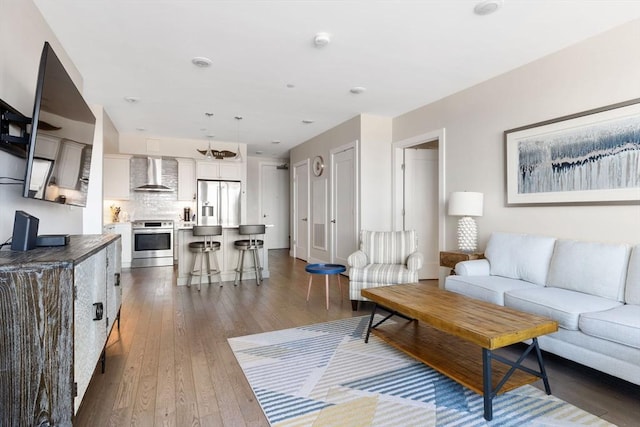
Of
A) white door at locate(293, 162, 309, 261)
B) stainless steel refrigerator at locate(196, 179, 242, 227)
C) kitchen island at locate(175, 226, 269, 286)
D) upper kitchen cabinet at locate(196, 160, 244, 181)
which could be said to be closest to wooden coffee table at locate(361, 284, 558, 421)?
kitchen island at locate(175, 226, 269, 286)

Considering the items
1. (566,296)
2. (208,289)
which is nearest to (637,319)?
(566,296)

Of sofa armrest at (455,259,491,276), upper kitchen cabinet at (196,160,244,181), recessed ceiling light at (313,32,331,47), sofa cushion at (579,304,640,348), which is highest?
recessed ceiling light at (313,32,331,47)

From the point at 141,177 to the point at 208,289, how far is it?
10.7ft

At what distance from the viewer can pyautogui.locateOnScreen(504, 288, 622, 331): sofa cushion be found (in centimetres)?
211

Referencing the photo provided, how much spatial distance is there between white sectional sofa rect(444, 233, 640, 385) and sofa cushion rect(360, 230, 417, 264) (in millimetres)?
740

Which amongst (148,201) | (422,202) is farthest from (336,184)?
(148,201)

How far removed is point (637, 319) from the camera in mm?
1877

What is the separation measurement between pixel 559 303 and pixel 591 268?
504mm

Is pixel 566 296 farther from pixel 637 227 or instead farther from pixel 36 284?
pixel 36 284

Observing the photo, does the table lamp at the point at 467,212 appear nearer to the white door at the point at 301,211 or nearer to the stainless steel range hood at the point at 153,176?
the white door at the point at 301,211

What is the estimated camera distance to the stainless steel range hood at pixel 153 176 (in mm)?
6309

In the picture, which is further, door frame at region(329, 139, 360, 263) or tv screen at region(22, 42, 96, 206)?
door frame at region(329, 139, 360, 263)

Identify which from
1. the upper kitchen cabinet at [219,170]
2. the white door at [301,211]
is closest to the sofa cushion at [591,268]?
the white door at [301,211]

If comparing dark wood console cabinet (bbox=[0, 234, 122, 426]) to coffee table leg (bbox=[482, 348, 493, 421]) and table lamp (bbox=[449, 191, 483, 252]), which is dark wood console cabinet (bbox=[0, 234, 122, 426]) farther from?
table lamp (bbox=[449, 191, 483, 252])
